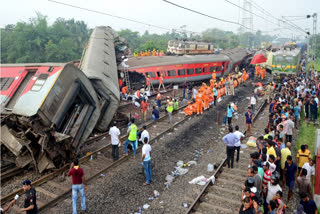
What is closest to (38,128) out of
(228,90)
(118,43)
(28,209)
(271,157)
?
(28,209)

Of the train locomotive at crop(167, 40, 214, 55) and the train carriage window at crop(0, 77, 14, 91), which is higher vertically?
the train locomotive at crop(167, 40, 214, 55)

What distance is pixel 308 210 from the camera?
5117mm

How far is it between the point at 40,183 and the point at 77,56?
50.8m

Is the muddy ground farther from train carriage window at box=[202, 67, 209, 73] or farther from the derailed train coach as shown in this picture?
train carriage window at box=[202, 67, 209, 73]

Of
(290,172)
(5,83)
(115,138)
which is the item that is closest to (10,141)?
(5,83)

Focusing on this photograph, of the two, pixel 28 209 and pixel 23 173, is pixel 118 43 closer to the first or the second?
pixel 23 173

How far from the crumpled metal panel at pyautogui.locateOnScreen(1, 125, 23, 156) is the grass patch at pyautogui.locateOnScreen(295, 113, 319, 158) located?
9.78 m

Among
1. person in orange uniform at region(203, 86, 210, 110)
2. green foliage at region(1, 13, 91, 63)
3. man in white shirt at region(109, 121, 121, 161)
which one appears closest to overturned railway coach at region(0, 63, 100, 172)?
man in white shirt at region(109, 121, 121, 161)

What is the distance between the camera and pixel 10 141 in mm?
7203

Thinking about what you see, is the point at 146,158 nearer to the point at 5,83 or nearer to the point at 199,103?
the point at 5,83

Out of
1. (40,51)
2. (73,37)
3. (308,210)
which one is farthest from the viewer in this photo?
(73,37)

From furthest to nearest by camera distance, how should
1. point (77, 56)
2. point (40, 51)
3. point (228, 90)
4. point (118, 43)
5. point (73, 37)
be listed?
1. point (73, 37)
2. point (77, 56)
3. point (40, 51)
4. point (118, 43)
5. point (228, 90)

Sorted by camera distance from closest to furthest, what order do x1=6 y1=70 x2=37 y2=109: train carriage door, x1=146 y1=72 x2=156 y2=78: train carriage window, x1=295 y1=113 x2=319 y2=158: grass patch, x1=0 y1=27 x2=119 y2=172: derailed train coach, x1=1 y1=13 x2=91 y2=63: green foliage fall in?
Result: x1=0 y1=27 x2=119 y2=172: derailed train coach < x1=6 y1=70 x2=37 y2=109: train carriage door < x1=295 y1=113 x2=319 y2=158: grass patch < x1=146 y1=72 x2=156 y2=78: train carriage window < x1=1 y1=13 x2=91 y2=63: green foliage

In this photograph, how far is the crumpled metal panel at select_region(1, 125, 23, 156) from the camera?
713 centimetres
